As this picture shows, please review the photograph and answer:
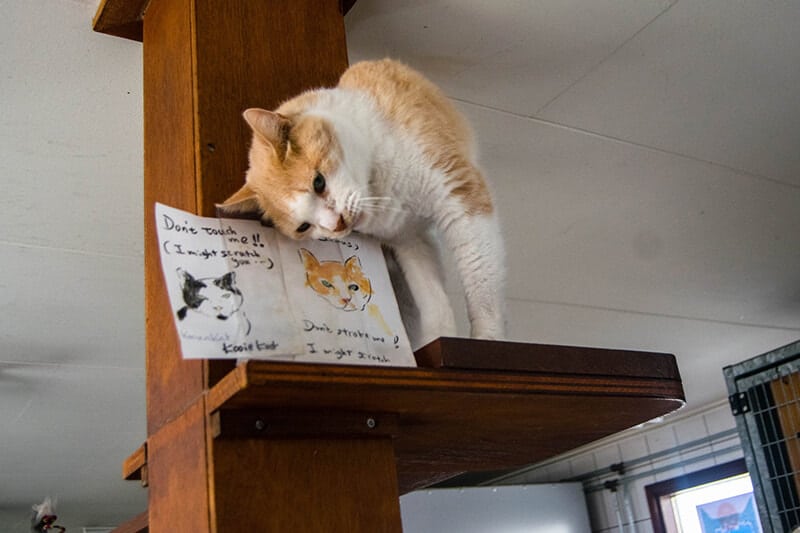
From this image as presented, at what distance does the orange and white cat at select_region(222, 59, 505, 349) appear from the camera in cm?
105

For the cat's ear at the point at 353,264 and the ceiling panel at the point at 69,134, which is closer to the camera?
the cat's ear at the point at 353,264

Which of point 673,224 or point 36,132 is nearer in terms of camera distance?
point 36,132

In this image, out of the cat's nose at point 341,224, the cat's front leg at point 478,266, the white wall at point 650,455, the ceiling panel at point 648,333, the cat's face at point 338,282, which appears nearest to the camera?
the cat's face at point 338,282

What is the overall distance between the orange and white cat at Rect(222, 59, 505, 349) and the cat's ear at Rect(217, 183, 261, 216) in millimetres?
62

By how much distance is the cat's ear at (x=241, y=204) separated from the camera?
0.94m

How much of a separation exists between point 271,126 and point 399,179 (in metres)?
0.23

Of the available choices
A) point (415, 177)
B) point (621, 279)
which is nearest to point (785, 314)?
point (621, 279)

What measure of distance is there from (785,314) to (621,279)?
3.14 ft

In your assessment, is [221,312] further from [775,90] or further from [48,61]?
[775,90]

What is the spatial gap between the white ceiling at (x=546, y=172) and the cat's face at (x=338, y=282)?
2.17 ft

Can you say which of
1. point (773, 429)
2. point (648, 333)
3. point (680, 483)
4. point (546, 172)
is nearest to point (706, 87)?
point (546, 172)

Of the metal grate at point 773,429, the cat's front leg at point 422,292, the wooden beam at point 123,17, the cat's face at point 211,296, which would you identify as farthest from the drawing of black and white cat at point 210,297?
the metal grate at point 773,429

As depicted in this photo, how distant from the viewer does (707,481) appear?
4.18 m

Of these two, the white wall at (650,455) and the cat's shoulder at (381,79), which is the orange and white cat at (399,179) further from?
the white wall at (650,455)
